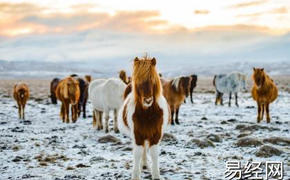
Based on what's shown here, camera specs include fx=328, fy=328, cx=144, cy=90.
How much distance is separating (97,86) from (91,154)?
4350mm

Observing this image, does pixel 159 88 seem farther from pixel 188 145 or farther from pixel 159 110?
pixel 188 145

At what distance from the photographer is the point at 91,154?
27.2 feet

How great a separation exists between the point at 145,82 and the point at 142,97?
256 mm

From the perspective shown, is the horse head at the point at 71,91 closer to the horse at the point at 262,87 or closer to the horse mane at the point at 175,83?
the horse mane at the point at 175,83

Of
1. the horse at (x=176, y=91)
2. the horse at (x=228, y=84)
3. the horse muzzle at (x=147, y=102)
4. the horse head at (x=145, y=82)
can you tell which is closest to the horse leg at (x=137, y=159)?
the horse head at (x=145, y=82)

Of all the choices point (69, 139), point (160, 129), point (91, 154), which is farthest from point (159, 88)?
point (69, 139)

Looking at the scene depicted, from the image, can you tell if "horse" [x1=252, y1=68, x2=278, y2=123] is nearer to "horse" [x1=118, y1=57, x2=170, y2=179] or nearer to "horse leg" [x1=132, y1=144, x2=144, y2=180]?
"horse" [x1=118, y1=57, x2=170, y2=179]

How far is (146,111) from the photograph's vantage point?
5.80 m

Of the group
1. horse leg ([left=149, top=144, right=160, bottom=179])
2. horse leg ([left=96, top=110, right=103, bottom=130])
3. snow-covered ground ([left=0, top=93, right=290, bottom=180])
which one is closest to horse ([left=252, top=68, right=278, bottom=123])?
snow-covered ground ([left=0, top=93, right=290, bottom=180])

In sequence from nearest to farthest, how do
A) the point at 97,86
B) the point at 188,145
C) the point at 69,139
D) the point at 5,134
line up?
the point at 188,145 < the point at 69,139 < the point at 5,134 < the point at 97,86

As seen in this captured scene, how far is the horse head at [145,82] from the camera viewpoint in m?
5.44

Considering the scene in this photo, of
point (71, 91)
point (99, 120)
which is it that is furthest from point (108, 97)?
point (71, 91)

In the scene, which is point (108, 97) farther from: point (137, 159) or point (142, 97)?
point (142, 97)

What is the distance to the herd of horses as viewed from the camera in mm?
5730
